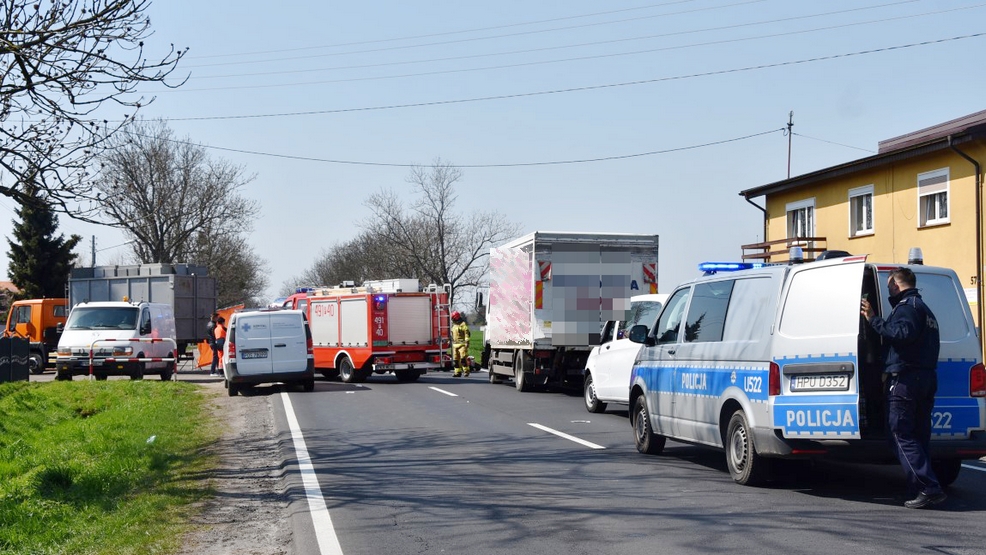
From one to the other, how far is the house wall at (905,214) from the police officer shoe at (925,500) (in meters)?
17.9

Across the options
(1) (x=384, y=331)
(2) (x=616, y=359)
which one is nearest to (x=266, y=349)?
(1) (x=384, y=331)

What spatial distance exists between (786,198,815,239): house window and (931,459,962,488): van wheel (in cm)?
2345

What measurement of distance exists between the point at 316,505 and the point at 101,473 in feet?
10.7

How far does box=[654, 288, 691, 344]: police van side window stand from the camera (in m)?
11.4

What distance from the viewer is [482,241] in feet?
249

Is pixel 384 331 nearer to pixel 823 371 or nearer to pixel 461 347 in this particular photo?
pixel 461 347

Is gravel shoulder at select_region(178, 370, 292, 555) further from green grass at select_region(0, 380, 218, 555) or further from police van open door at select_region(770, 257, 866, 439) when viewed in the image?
police van open door at select_region(770, 257, 866, 439)

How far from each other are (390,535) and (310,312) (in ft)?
77.7

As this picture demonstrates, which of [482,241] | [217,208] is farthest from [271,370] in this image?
[482,241]

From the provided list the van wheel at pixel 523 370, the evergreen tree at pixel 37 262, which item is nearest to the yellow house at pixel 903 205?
the van wheel at pixel 523 370

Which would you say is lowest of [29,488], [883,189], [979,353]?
[29,488]

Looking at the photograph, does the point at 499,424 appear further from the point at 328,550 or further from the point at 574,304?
the point at 328,550

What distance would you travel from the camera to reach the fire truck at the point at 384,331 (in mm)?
27844

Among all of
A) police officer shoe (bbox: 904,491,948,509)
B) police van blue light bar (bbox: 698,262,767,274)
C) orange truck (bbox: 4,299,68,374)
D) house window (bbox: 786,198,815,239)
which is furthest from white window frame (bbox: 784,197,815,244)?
orange truck (bbox: 4,299,68,374)
